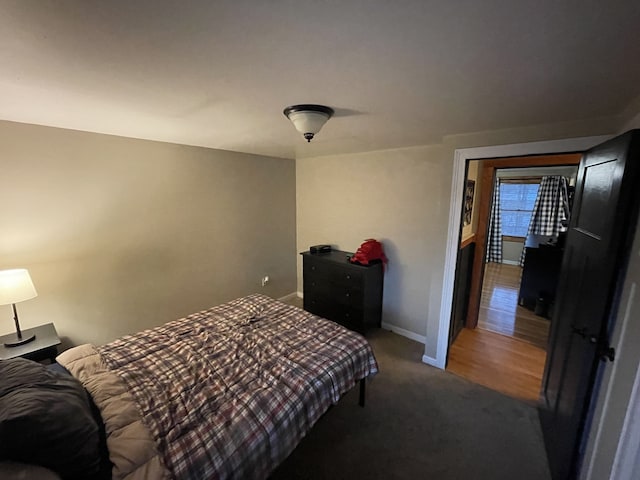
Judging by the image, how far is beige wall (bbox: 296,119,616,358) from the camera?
8.32 ft

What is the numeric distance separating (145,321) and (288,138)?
2389 mm

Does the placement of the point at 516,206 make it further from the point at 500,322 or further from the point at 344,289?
the point at 344,289

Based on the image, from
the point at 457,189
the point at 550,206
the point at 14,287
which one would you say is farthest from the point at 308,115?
the point at 550,206

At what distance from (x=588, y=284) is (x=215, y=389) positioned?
81.5 inches

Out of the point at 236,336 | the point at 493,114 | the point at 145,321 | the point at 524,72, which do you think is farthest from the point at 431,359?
the point at 145,321

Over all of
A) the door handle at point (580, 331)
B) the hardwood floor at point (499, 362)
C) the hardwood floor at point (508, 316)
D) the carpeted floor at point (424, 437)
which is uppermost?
the door handle at point (580, 331)

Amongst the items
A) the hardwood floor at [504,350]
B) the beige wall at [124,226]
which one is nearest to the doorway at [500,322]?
the hardwood floor at [504,350]

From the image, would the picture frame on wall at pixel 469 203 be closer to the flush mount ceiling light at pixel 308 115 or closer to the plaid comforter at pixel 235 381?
the plaid comforter at pixel 235 381

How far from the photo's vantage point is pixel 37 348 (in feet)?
6.18

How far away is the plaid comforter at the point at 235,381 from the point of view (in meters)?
1.20

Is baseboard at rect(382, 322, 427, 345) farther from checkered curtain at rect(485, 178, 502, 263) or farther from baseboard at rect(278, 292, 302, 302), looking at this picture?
checkered curtain at rect(485, 178, 502, 263)

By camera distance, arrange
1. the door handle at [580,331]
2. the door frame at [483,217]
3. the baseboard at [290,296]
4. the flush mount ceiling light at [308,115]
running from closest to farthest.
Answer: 1. the door handle at [580,331]
2. the flush mount ceiling light at [308,115]
3. the door frame at [483,217]
4. the baseboard at [290,296]

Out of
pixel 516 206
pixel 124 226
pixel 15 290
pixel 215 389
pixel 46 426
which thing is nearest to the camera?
pixel 46 426

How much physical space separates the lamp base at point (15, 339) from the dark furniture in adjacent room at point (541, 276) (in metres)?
5.43
